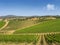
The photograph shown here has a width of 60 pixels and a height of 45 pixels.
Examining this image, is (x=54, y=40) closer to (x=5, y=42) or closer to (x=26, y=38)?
(x=26, y=38)

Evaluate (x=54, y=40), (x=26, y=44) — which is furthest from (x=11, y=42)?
(x=54, y=40)

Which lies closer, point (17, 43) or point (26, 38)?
point (17, 43)

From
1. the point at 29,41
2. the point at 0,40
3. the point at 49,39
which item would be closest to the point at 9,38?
the point at 0,40

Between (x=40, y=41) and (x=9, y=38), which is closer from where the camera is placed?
(x=40, y=41)

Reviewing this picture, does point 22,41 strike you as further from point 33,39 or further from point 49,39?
point 49,39

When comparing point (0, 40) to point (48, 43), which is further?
point (0, 40)

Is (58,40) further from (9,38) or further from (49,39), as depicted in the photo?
(9,38)

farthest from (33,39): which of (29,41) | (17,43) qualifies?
(17,43)
